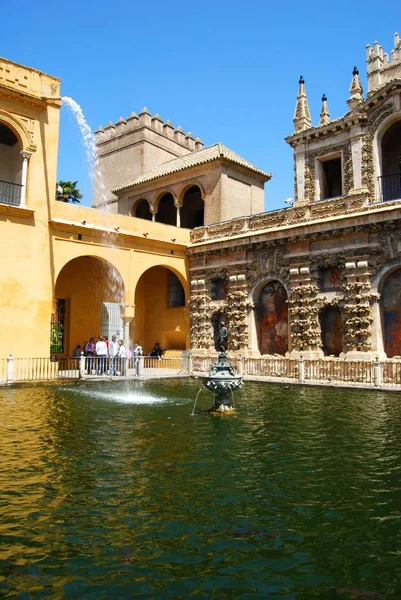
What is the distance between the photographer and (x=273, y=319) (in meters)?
22.0

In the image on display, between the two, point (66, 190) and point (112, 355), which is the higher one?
point (66, 190)

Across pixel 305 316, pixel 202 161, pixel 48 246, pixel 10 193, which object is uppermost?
pixel 202 161

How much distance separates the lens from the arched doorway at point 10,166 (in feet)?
63.2

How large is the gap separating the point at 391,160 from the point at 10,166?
16.6 meters

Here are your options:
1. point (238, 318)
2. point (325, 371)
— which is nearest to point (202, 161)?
point (238, 318)

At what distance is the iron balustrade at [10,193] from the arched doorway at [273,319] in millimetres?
11109

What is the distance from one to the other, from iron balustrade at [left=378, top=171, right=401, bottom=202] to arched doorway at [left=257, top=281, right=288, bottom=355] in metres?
5.66

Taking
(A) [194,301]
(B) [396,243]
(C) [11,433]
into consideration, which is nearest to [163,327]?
(A) [194,301]

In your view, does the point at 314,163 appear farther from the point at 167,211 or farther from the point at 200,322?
the point at 167,211

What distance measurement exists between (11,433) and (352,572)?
6.35 m

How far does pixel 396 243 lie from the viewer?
17.8 meters

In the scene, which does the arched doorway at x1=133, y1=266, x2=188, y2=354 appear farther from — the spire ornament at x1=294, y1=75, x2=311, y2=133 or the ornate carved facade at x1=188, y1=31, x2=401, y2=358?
the spire ornament at x1=294, y1=75, x2=311, y2=133

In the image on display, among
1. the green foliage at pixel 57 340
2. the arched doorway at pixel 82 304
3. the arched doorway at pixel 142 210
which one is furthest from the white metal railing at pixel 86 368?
the arched doorway at pixel 142 210

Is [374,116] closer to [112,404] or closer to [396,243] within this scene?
[396,243]
